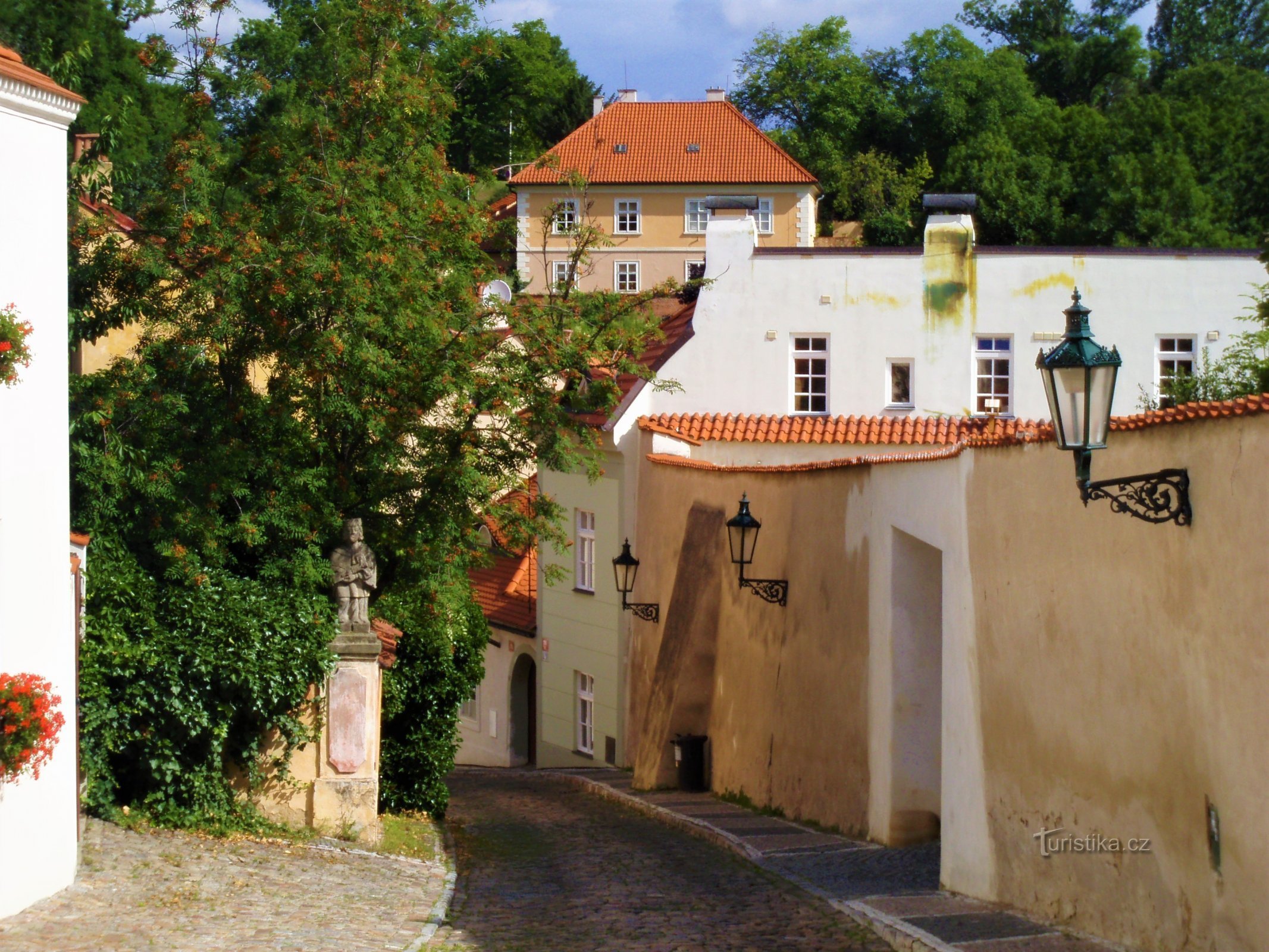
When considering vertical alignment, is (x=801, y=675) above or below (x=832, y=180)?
below

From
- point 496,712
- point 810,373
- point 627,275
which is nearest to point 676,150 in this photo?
point 627,275

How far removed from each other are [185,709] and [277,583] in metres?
2.19

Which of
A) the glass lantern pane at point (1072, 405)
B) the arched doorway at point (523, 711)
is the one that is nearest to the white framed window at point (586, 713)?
the arched doorway at point (523, 711)

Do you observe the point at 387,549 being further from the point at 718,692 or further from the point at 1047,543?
the point at 1047,543

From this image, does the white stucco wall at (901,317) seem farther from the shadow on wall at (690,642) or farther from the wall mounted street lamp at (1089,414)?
the wall mounted street lamp at (1089,414)

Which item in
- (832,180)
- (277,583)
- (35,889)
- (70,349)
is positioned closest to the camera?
(35,889)

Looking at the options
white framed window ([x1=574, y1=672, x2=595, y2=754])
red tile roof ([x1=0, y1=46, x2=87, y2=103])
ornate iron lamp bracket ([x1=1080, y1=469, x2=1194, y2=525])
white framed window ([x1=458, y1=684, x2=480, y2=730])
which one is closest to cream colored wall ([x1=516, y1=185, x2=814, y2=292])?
white framed window ([x1=458, y1=684, x2=480, y2=730])

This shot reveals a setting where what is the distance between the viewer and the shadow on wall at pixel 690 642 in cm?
2061

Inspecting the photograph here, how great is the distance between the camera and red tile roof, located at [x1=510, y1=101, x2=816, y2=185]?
5934 centimetres

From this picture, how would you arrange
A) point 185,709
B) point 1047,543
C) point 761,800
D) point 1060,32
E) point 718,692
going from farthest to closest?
point 1060,32 → point 718,692 → point 761,800 → point 185,709 → point 1047,543

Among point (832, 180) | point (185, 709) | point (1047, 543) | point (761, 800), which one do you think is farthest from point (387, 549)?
point (832, 180)

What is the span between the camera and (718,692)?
20688 millimetres

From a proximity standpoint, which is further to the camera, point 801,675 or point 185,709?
point 801,675

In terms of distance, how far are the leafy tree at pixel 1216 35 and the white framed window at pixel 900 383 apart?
1944 inches
